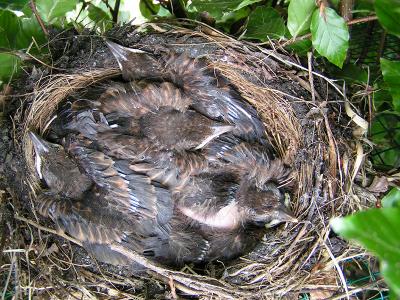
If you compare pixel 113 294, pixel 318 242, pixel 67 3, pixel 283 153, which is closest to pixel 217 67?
pixel 283 153

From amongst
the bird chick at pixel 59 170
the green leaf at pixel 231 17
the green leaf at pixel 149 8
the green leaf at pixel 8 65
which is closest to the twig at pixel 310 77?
the green leaf at pixel 231 17

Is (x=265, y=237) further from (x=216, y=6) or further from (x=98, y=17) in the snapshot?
(x=98, y=17)

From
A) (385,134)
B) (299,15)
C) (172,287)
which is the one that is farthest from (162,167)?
(385,134)

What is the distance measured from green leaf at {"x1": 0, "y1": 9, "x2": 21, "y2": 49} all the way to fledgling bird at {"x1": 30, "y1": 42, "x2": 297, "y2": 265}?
268mm

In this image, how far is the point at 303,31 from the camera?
130 cm

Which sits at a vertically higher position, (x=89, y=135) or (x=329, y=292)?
(x=89, y=135)

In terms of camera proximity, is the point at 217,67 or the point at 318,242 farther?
the point at 217,67

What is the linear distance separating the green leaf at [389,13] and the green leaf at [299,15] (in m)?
0.29

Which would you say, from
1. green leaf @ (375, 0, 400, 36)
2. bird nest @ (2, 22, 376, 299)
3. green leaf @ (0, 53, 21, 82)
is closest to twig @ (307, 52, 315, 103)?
A: bird nest @ (2, 22, 376, 299)

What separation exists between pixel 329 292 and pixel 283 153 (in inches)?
19.2

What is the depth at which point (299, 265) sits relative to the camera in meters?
1.47

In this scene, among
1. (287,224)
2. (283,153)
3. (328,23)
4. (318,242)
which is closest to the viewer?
(328,23)

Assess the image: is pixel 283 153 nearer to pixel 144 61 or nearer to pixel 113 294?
pixel 144 61

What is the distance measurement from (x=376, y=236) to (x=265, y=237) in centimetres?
98
